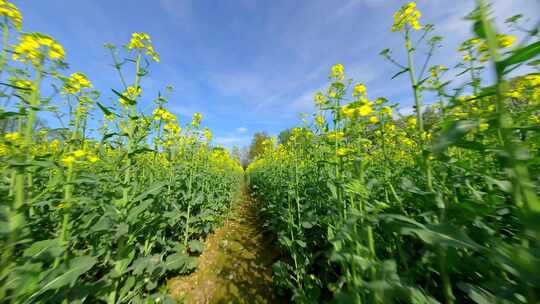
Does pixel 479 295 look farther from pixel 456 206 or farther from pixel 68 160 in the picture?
pixel 68 160

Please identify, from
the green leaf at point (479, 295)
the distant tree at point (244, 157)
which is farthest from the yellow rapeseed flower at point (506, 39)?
the distant tree at point (244, 157)

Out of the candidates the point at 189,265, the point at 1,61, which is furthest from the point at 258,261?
the point at 1,61

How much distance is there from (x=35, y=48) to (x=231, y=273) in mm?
4263

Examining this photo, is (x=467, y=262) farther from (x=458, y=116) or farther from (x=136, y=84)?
(x=136, y=84)

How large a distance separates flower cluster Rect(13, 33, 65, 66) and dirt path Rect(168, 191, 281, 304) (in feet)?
11.7

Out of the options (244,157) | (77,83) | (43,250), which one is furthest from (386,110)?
(244,157)

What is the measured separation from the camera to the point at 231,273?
3.95m

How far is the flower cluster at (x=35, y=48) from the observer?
1.57 m

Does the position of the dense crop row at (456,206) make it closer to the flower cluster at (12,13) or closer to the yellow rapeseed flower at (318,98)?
the yellow rapeseed flower at (318,98)

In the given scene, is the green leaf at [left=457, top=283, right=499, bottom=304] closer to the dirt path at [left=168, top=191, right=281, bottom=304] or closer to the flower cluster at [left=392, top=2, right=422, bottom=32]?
the flower cluster at [left=392, top=2, right=422, bottom=32]

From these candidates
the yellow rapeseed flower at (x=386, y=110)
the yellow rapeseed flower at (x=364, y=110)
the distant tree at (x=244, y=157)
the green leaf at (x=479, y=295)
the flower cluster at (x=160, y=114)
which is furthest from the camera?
the distant tree at (x=244, y=157)

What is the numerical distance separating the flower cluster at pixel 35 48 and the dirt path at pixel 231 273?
3570mm

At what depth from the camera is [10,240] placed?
4.33 feet

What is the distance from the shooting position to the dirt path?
327cm
